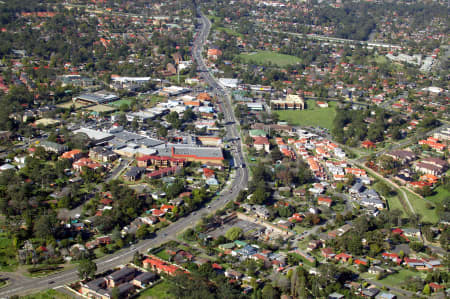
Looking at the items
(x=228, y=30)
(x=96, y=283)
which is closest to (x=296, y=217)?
(x=96, y=283)

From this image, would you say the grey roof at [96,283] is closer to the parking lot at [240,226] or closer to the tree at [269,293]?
the parking lot at [240,226]

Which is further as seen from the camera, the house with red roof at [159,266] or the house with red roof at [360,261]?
the house with red roof at [360,261]

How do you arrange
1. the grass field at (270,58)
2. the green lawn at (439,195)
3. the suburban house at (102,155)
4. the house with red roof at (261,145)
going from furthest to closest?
the grass field at (270,58) < the house with red roof at (261,145) < the suburban house at (102,155) < the green lawn at (439,195)

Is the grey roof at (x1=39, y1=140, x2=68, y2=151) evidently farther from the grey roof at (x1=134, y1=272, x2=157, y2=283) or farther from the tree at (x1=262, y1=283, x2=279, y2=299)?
the tree at (x1=262, y1=283, x2=279, y2=299)

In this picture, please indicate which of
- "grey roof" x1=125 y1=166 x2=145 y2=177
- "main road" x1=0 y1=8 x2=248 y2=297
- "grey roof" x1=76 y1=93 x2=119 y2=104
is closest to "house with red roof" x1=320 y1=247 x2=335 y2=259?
"main road" x1=0 y1=8 x2=248 y2=297

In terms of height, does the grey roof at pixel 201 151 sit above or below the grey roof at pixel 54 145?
above

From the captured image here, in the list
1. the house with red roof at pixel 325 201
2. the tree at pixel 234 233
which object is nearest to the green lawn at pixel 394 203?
the house with red roof at pixel 325 201

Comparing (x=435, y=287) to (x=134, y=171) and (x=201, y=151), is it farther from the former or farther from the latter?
(x=134, y=171)

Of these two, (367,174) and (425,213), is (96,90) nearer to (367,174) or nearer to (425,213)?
(367,174)
